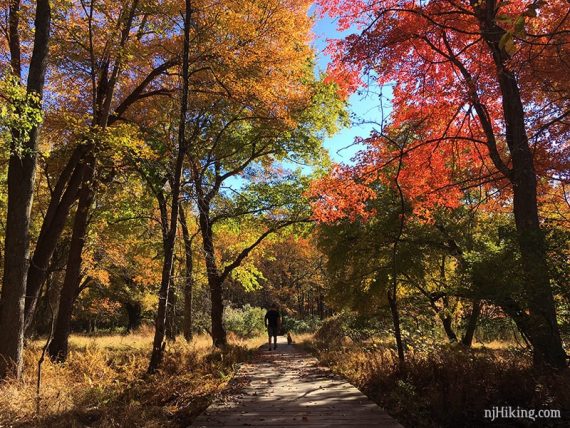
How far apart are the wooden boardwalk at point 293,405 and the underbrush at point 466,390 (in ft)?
1.45

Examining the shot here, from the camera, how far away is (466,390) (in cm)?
514

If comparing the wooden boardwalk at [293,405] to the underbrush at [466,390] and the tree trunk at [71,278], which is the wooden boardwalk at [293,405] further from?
the tree trunk at [71,278]

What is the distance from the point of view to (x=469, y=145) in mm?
10727

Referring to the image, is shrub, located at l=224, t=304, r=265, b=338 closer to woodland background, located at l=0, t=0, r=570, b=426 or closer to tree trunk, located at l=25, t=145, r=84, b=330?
woodland background, located at l=0, t=0, r=570, b=426

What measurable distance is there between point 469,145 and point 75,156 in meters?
10.2

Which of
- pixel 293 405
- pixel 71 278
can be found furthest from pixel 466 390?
pixel 71 278

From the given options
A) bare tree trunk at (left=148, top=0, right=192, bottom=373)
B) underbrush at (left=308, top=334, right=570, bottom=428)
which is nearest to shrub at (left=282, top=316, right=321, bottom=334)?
bare tree trunk at (left=148, top=0, right=192, bottom=373)

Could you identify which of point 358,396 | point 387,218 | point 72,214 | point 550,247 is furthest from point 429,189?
point 72,214

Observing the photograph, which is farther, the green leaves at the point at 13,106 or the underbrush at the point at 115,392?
the green leaves at the point at 13,106

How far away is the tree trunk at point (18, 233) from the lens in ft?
24.7

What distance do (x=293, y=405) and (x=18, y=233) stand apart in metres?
5.93

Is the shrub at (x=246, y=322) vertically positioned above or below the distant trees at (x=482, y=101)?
below

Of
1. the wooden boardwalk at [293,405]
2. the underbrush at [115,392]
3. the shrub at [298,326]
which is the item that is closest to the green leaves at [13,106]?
the underbrush at [115,392]

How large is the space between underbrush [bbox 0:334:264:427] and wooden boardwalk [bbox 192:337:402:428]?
39cm
